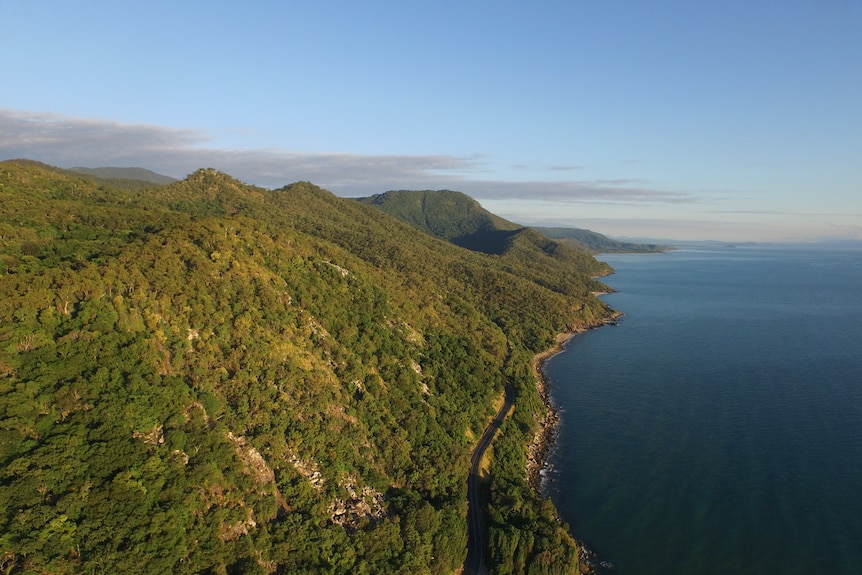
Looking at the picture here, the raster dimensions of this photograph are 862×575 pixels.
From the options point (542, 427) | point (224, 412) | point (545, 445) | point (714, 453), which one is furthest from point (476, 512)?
point (714, 453)

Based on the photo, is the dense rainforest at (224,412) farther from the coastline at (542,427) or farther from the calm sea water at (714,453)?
the calm sea water at (714,453)

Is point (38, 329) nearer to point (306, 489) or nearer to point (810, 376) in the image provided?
point (306, 489)

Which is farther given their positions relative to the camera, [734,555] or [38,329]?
[734,555]

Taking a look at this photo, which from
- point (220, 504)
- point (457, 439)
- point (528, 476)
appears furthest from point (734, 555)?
point (220, 504)

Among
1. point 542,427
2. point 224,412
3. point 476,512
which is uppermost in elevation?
point 224,412

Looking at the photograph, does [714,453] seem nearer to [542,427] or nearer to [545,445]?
[545,445]
